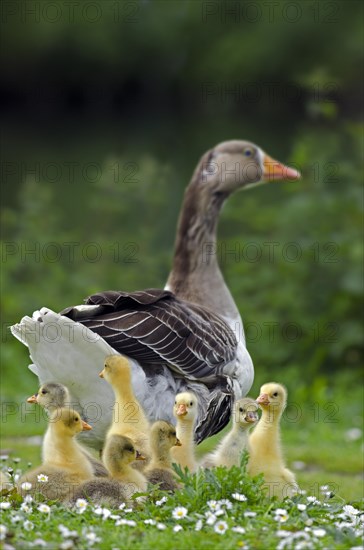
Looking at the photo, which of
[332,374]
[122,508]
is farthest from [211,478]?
[332,374]

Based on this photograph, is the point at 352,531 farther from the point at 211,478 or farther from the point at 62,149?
the point at 62,149

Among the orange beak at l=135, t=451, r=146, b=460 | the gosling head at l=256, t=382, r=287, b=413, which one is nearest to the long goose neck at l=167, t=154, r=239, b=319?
the gosling head at l=256, t=382, r=287, b=413

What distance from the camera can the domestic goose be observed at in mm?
Result: 5117

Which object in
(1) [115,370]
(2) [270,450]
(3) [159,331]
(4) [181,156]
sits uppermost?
(4) [181,156]

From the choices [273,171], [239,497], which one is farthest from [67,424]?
[273,171]

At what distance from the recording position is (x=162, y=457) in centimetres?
477

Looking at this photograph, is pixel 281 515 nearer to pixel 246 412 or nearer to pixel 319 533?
pixel 319 533

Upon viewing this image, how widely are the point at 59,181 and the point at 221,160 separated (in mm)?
14108

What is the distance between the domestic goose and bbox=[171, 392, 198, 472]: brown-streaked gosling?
42 centimetres

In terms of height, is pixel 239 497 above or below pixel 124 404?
below

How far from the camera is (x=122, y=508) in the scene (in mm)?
4309

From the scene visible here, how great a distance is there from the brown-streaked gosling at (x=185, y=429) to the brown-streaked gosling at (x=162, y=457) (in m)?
0.20

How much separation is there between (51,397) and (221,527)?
1313mm

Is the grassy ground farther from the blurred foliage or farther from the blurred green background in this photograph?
the blurred foliage
